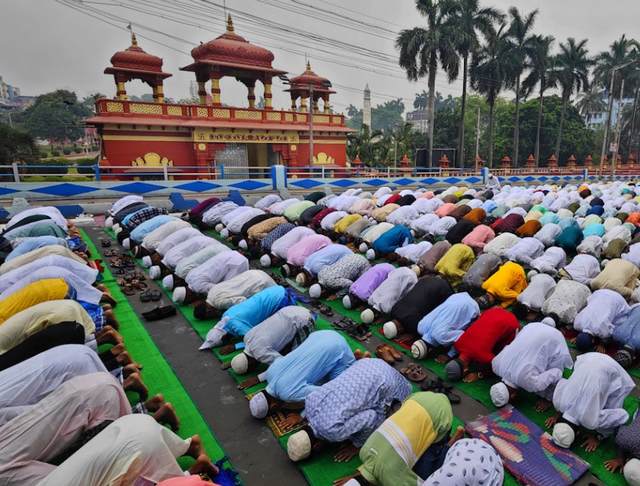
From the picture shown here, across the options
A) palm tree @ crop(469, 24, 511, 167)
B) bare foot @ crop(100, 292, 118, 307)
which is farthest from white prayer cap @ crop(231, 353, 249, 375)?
palm tree @ crop(469, 24, 511, 167)

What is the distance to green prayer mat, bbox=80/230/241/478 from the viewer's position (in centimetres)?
402

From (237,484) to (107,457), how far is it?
126cm

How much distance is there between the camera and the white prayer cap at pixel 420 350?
5.36 m

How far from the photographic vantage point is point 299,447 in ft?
11.9

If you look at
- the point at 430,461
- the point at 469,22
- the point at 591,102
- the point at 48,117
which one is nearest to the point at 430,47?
the point at 469,22

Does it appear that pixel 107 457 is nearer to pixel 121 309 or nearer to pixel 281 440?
pixel 281 440

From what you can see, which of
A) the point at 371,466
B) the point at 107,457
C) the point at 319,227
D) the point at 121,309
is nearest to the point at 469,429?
the point at 371,466

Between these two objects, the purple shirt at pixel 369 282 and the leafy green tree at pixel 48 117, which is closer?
the purple shirt at pixel 369 282

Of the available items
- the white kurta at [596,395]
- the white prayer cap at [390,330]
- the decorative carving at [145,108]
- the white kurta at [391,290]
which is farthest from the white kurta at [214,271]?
the decorative carving at [145,108]

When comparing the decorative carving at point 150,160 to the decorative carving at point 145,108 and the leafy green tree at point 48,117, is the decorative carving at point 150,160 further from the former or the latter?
the leafy green tree at point 48,117

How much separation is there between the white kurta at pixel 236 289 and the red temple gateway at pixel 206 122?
40.9 ft

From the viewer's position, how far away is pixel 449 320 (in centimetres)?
538

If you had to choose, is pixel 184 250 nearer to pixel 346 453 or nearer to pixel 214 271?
pixel 214 271

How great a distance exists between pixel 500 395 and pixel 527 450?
2.11 feet
